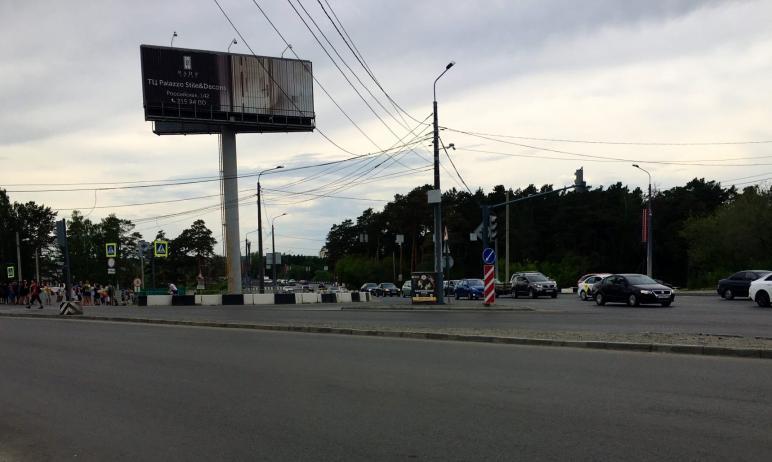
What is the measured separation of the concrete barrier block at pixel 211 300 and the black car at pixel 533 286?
768 inches

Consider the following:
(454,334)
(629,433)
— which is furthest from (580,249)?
(629,433)

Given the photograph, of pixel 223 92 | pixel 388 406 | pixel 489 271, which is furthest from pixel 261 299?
pixel 388 406

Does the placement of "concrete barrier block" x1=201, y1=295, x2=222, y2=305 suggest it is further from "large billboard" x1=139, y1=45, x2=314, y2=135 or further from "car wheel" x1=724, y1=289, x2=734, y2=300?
→ "car wheel" x1=724, y1=289, x2=734, y2=300

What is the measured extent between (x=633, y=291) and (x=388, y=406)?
24.2 meters

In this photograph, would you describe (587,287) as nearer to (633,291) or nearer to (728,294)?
(728,294)

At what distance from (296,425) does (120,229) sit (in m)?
121

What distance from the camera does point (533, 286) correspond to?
4356cm

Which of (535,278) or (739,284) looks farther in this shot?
(535,278)

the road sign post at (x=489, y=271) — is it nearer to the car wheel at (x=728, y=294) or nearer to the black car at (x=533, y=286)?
the car wheel at (x=728, y=294)

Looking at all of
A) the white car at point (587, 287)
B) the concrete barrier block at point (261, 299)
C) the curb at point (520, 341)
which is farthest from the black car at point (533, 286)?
the curb at point (520, 341)

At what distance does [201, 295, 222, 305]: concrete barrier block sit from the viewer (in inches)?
1689

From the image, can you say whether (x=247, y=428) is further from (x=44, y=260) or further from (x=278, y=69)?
(x=44, y=260)

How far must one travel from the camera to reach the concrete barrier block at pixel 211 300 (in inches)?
1689

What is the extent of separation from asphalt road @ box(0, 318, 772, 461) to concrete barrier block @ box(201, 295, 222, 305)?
29.6 meters
